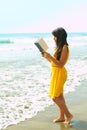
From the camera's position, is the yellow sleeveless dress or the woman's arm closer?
the woman's arm

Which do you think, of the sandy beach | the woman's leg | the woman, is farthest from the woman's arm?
the sandy beach

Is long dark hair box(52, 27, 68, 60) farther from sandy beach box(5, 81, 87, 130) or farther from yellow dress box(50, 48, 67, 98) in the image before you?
sandy beach box(5, 81, 87, 130)

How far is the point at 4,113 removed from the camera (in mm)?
7289

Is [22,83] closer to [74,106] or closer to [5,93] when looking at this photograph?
[5,93]

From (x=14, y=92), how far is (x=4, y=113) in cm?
215

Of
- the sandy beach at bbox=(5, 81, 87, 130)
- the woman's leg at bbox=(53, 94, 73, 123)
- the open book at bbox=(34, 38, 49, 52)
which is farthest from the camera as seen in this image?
the woman's leg at bbox=(53, 94, 73, 123)

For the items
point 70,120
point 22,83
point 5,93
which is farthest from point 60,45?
point 22,83

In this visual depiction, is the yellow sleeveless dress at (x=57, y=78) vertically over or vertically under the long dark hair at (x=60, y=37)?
under

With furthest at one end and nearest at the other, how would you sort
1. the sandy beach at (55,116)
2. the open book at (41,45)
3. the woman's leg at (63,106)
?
Answer: the woman's leg at (63,106) → the sandy beach at (55,116) → the open book at (41,45)

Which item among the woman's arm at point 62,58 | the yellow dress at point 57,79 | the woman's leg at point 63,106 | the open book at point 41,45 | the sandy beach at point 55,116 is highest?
the open book at point 41,45

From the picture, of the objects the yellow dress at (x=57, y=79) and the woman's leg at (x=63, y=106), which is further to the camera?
the woman's leg at (x=63, y=106)

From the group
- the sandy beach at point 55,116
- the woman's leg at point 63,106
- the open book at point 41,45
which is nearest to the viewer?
the open book at point 41,45

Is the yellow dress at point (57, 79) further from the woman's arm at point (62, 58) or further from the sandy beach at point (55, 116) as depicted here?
the sandy beach at point (55, 116)

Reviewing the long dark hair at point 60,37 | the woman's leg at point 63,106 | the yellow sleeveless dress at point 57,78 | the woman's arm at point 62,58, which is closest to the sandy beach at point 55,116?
the woman's leg at point 63,106
